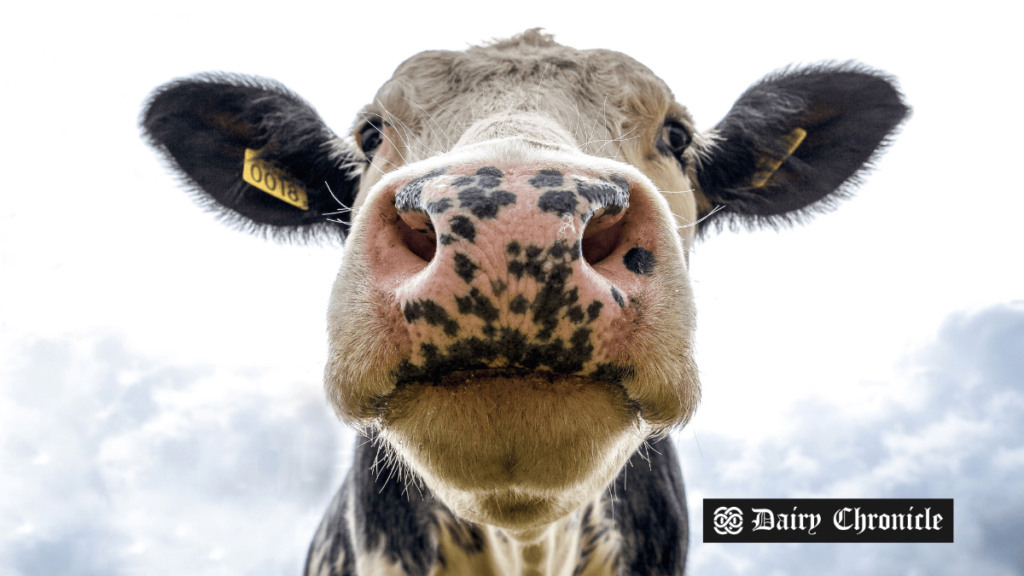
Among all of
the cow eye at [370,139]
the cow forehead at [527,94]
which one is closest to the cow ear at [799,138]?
the cow forehead at [527,94]

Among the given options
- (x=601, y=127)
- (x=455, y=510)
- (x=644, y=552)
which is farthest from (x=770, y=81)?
(x=455, y=510)

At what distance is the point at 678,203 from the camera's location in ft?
10.1

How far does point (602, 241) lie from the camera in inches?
55.4

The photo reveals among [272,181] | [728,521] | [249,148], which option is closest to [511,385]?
[272,181]

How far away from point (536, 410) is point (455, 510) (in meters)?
0.74

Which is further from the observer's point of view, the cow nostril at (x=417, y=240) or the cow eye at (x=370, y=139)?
the cow eye at (x=370, y=139)

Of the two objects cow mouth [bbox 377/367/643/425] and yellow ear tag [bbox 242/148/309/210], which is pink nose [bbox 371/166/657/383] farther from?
yellow ear tag [bbox 242/148/309/210]

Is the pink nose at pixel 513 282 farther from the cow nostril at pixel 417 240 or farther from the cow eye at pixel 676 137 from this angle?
the cow eye at pixel 676 137

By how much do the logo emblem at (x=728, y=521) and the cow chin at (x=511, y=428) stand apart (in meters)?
4.13

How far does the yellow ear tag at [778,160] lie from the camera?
12.5ft

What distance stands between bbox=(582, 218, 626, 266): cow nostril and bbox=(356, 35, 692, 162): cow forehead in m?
1.05

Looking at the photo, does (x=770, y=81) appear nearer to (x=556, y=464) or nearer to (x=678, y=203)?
(x=678, y=203)

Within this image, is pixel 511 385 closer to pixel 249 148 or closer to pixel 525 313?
pixel 525 313

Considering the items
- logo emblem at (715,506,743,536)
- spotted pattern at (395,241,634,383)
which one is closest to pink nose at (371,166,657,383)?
spotted pattern at (395,241,634,383)
